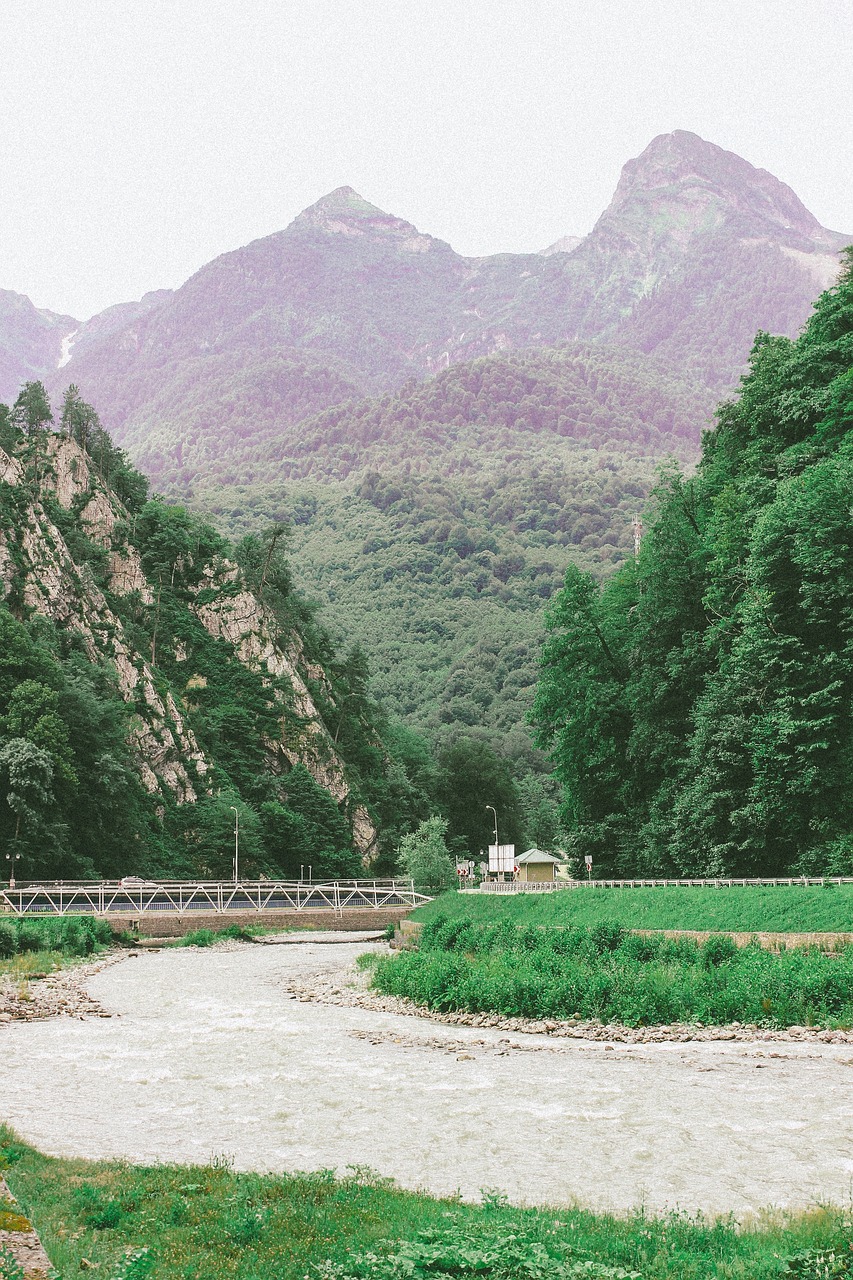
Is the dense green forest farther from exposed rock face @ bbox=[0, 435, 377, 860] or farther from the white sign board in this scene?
the white sign board

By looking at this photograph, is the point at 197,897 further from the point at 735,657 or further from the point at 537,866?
the point at 735,657

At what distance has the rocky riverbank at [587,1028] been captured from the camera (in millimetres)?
27344

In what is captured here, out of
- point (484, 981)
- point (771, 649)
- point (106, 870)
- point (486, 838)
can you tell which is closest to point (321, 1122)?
point (484, 981)

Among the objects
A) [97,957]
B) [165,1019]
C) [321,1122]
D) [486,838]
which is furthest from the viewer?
[486,838]

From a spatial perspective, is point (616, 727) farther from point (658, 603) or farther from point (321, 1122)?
point (321, 1122)

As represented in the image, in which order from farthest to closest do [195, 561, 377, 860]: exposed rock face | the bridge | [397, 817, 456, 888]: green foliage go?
[195, 561, 377, 860]: exposed rock face, [397, 817, 456, 888]: green foliage, the bridge

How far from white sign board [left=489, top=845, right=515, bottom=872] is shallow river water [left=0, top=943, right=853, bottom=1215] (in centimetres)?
5518

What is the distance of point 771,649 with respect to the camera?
48406mm

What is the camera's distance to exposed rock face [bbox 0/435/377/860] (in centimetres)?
9125

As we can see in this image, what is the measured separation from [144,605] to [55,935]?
179ft

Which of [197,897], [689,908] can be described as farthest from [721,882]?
[197,897]

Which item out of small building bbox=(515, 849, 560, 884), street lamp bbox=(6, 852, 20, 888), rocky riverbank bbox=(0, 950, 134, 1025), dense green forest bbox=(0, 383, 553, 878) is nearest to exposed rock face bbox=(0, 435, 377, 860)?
dense green forest bbox=(0, 383, 553, 878)

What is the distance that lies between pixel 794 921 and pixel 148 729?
2568 inches

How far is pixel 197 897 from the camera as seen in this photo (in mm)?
76625
